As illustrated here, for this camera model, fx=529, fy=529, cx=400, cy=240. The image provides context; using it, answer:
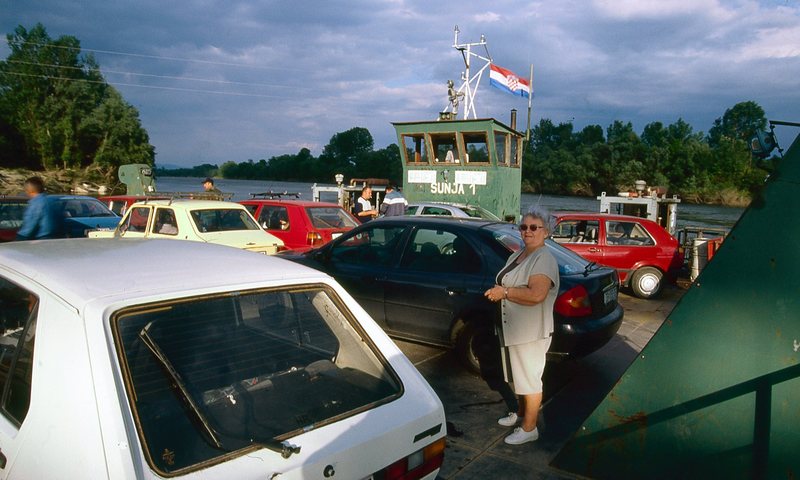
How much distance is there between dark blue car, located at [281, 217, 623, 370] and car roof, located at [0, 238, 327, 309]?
9.11 ft

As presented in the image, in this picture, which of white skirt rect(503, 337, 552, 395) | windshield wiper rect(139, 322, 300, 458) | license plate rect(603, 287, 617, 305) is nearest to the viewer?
windshield wiper rect(139, 322, 300, 458)

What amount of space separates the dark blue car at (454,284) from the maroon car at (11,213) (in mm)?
8264

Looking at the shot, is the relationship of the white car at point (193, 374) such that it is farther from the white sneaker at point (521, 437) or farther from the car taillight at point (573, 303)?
the car taillight at point (573, 303)

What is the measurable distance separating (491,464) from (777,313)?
1.90m

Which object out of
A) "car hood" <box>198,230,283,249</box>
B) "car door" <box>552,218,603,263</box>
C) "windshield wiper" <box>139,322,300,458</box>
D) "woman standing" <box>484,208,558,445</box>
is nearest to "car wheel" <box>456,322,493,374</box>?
"woman standing" <box>484,208,558,445</box>

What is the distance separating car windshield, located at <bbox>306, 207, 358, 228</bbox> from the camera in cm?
995

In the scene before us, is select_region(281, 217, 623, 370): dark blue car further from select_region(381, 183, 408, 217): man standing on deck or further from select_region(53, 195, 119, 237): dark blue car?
select_region(53, 195, 119, 237): dark blue car

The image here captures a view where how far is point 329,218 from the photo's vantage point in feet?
33.4

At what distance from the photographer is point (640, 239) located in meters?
9.30

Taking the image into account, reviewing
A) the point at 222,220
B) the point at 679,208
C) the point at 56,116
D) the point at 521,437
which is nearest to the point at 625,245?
the point at 521,437

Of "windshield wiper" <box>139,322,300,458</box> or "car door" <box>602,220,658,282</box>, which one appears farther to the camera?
"car door" <box>602,220,658,282</box>

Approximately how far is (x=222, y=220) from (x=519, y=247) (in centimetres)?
549

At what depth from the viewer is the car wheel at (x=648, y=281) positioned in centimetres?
918

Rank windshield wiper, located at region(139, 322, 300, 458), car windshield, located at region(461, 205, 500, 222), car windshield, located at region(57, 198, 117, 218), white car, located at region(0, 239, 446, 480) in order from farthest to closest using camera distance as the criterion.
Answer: car windshield, located at region(461, 205, 500, 222)
car windshield, located at region(57, 198, 117, 218)
windshield wiper, located at region(139, 322, 300, 458)
white car, located at region(0, 239, 446, 480)
